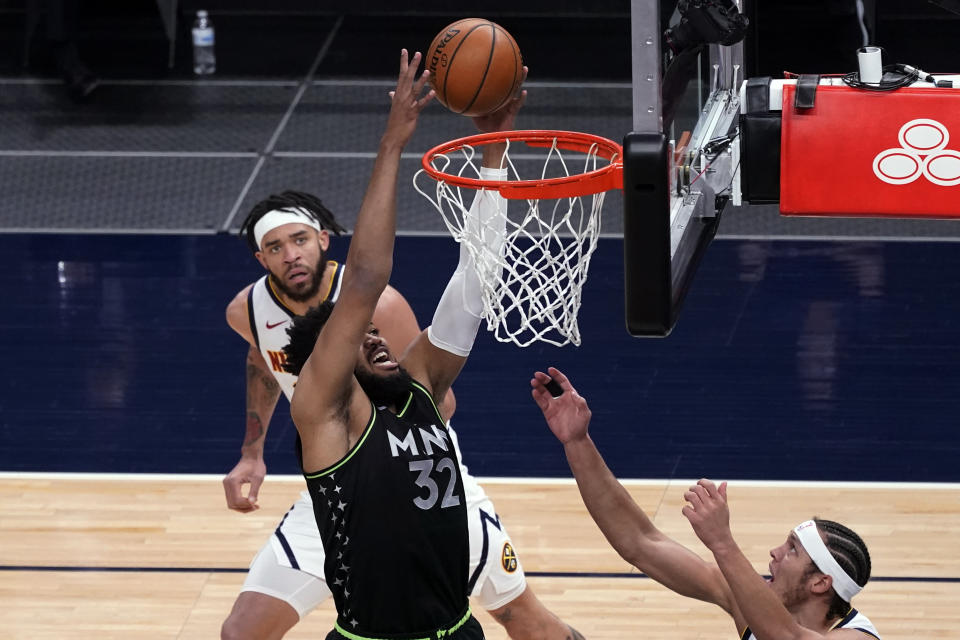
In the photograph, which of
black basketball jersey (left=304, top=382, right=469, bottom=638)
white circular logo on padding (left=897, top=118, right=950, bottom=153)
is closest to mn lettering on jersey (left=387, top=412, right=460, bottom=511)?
black basketball jersey (left=304, top=382, right=469, bottom=638)

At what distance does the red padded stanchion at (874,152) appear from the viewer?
3.87 m

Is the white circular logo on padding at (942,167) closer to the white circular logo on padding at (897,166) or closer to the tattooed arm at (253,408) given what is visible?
the white circular logo on padding at (897,166)

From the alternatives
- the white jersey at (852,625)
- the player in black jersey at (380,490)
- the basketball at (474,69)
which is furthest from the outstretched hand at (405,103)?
the white jersey at (852,625)

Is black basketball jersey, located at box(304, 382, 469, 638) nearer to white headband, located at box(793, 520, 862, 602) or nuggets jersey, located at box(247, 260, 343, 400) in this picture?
white headband, located at box(793, 520, 862, 602)

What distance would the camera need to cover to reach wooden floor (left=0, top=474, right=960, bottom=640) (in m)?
5.75

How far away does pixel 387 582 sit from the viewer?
406 centimetres

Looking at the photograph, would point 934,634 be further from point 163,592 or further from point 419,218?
point 419,218

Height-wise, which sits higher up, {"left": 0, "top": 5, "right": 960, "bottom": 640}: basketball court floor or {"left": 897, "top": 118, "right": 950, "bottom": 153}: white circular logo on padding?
{"left": 897, "top": 118, "right": 950, "bottom": 153}: white circular logo on padding

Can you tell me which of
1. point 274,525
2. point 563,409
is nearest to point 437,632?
point 563,409

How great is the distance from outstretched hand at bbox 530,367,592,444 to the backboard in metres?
0.40

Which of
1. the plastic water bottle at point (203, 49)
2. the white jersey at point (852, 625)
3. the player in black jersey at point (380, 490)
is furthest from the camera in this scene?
the plastic water bottle at point (203, 49)

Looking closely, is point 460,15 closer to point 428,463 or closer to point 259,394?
point 259,394

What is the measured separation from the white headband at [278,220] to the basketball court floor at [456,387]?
145cm

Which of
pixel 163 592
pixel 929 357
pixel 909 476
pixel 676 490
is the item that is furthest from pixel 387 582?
pixel 929 357
